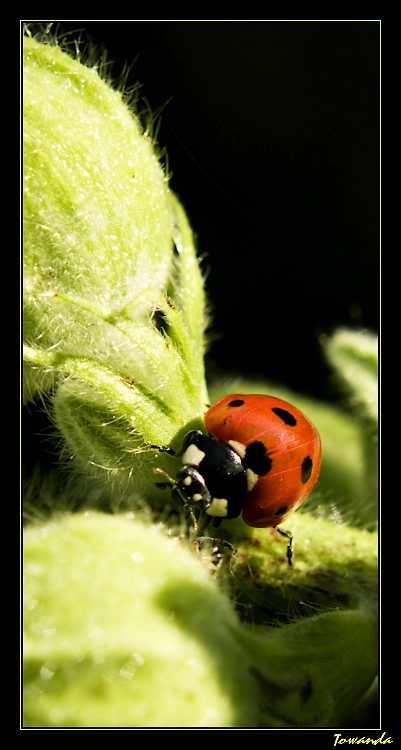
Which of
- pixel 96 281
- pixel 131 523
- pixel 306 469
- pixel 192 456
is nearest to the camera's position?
pixel 131 523

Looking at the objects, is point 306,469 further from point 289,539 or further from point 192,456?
point 192,456

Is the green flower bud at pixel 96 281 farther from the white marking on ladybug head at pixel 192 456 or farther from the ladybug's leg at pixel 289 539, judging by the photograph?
the ladybug's leg at pixel 289 539

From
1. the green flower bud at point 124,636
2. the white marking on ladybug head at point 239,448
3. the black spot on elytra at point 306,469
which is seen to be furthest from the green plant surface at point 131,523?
the white marking on ladybug head at point 239,448

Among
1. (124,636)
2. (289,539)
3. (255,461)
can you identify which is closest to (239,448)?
(255,461)

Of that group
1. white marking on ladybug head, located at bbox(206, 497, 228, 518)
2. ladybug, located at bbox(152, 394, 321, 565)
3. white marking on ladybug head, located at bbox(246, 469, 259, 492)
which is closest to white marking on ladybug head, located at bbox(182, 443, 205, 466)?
ladybug, located at bbox(152, 394, 321, 565)

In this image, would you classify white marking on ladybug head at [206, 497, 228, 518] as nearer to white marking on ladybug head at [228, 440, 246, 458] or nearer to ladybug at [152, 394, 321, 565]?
ladybug at [152, 394, 321, 565]

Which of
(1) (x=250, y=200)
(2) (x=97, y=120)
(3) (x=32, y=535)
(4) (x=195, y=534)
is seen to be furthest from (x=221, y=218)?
(3) (x=32, y=535)
